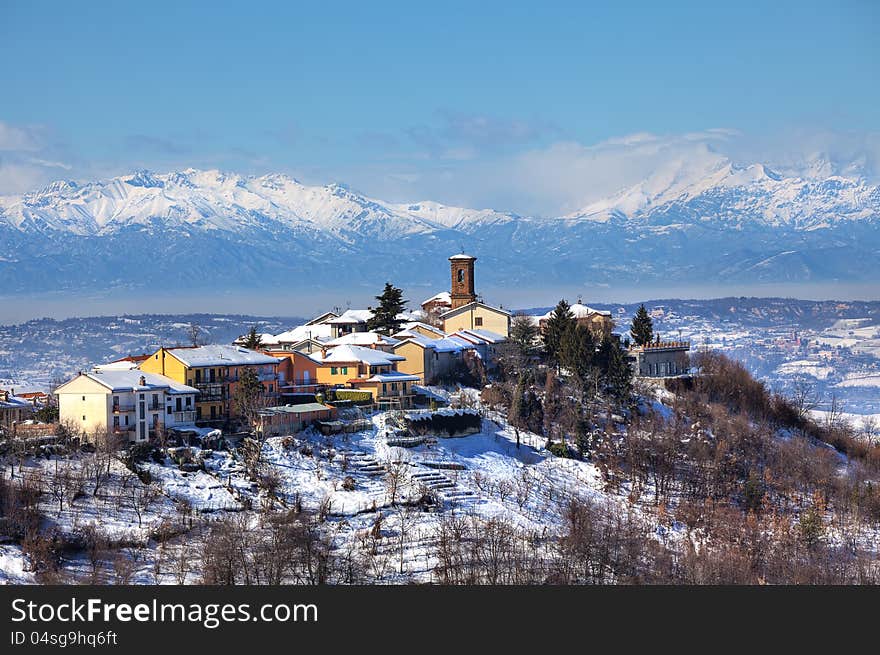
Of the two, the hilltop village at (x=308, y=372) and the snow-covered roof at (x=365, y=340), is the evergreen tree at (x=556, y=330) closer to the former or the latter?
the hilltop village at (x=308, y=372)

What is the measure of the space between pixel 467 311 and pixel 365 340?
44.3ft

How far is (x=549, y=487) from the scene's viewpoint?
2322 inches

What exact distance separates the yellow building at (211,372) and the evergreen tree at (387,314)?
58.1 feet

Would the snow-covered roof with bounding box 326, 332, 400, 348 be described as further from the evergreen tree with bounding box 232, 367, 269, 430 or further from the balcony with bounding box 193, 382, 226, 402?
the balcony with bounding box 193, 382, 226, 402

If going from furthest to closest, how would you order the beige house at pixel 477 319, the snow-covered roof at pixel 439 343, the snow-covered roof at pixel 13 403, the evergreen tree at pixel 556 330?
the beige house at pixel 477 319
the evergreen tree at pixel 556 330
the snow-covered roof at pixel 439 343
the snow-covered roof at pixel 13 403

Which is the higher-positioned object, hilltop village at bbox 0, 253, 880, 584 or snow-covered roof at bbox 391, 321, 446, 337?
snow-covered roof at bbox 391, 321, 446, 337

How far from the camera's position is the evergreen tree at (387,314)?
8219cm

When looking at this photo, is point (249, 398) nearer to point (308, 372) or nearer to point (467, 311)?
point (308, 372)

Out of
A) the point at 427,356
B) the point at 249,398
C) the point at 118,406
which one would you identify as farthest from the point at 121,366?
the point at 427,356

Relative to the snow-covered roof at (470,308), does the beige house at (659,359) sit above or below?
below

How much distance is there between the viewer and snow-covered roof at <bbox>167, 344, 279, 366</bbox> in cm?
6184

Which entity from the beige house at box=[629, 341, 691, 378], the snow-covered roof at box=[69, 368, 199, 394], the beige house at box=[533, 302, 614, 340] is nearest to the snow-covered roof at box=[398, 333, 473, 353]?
the beige house at box=[533, 302, 614, 340]

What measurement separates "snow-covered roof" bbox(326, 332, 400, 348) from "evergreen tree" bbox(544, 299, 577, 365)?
8295mm

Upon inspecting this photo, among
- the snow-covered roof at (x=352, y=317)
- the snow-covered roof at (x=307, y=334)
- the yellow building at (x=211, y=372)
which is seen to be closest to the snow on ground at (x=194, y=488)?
the yellow building at (x=211, y=372)
